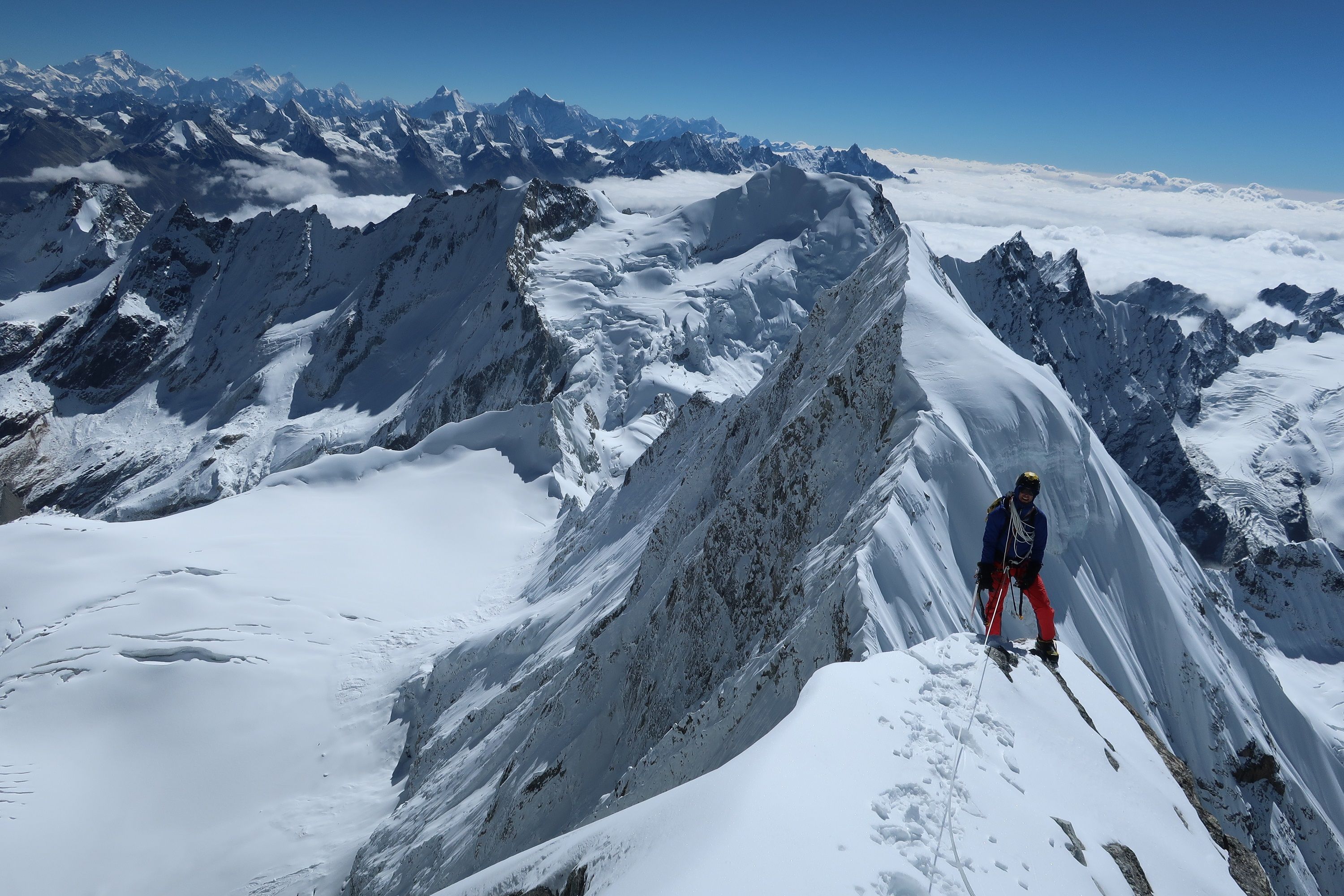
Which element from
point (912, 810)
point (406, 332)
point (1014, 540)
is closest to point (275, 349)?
point (406, 332)

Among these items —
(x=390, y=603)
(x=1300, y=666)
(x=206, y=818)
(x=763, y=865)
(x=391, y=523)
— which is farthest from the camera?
(x=1300, y=666)

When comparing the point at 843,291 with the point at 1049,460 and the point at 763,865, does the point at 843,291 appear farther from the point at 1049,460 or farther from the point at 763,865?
the point at 763,865

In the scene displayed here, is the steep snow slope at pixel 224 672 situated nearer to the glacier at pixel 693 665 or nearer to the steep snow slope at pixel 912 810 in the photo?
the glacier at pixel 693 665

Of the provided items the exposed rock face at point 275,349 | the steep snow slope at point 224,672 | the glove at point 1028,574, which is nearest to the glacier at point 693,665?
the steep snow slope at point 224,672

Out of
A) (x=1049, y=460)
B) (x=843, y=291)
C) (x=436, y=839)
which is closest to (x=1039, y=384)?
(x=1049, y=460)

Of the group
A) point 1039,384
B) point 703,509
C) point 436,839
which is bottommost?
point 436,839

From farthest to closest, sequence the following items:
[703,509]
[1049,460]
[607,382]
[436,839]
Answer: [607,382] < [703,509] < [436,839] < [1049,460]

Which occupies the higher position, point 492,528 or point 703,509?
point 703,509
